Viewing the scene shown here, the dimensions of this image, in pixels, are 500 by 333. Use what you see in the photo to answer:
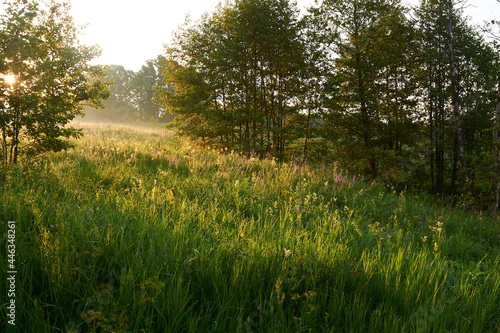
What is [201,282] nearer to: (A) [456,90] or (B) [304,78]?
(B) [304,78]

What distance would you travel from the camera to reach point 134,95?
179 feet

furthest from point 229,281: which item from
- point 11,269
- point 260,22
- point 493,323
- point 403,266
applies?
point 260,22

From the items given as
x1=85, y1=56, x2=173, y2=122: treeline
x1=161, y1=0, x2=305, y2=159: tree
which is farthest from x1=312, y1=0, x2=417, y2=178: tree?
x1=85, y1=56, x2=173, y2=122: treeline

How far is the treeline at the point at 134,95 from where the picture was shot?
49750 mm

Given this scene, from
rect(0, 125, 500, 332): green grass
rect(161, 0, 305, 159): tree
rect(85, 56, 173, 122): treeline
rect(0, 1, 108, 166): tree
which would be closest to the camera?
rect(0, 125, 500, 332): green grass

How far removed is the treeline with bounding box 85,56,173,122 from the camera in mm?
49750

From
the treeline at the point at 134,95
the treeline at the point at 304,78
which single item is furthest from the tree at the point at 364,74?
the treeline at the point at 134,95

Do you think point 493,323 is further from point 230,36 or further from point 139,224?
point 230,36

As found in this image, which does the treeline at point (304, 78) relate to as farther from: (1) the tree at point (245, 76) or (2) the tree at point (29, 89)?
(2) the tree at point (29, 89)

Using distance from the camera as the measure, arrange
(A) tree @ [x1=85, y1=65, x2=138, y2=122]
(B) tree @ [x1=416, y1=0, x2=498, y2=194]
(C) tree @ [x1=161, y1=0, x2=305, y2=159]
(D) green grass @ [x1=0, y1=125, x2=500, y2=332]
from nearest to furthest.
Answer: (D) green grass @ [x1=0, y1=125, x2=500, y2=332], (C) tree @ [x1=161, y1=0, x2=305, y2=159], (B) tree @ [x1=416, y1=0, x2=498, y2=194], (A) tree @ [x1=85, y1=65, x2=138, y2=122]

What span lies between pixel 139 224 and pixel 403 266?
2509 millimetres

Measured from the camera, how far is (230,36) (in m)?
12.3

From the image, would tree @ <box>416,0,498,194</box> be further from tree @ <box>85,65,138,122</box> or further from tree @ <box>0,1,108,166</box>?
tree @ <box>85,65,138,122</box>

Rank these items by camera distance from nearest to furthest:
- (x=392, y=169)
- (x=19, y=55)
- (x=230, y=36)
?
(x=19, y=55), (x=230, y=36), (x=392, y=169)
